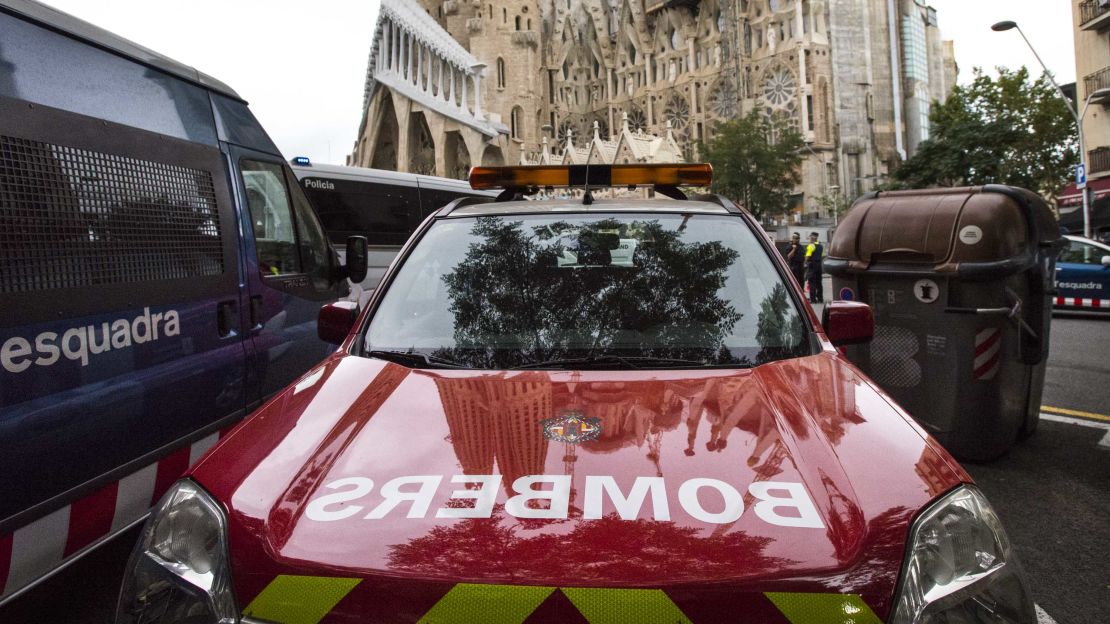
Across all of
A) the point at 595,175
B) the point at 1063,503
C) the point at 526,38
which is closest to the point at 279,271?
the point at 595,175

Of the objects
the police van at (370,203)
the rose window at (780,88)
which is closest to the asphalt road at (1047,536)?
the police van at (370,203)

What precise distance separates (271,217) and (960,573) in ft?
13.7

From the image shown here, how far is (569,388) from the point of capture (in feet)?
6.68

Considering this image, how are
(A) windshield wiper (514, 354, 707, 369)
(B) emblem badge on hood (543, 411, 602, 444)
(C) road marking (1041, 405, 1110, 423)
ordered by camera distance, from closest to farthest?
(B) emblem badge on hood (543, 411, 602, 444)
(A) windshield wiper (514, 354, 707, 369)
(C) road marking (1041, 405, 1110, 423)

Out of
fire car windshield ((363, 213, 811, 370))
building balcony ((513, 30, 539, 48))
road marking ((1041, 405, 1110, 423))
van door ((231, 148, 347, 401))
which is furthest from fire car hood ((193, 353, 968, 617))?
building balcony ((513, 30, 539, 48))

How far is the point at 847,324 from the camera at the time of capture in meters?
2.75

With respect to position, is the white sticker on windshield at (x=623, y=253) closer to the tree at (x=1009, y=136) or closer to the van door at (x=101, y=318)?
the van door at (x=101, y=318)

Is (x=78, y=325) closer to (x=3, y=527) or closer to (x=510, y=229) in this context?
(x=3, y=527)

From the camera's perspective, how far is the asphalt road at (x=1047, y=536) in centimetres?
304

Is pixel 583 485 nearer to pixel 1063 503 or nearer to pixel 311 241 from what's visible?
pixel 1063 503

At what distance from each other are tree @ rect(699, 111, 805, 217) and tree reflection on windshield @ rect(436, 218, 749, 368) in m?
49.6

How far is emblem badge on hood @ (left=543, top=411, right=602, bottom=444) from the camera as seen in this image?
1.76m

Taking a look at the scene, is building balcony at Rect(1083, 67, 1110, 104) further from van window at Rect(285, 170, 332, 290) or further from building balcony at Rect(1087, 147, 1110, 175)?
van window at Rect(285, 170, 332, 290)

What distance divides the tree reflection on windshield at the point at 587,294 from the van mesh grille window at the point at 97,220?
4.65 ft
